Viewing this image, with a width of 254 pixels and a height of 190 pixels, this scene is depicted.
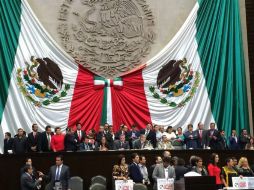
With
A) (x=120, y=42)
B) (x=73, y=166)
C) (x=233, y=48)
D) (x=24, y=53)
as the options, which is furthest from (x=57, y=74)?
(x=233, y=48)

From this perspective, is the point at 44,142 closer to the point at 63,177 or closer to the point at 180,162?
the point at 63,177

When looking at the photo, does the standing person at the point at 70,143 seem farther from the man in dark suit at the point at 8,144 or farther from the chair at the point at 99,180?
the man in dark suit at the point at 8,144

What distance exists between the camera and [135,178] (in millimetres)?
14562

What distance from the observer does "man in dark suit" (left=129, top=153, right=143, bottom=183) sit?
14.6 metres

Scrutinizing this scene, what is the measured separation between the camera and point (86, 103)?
64.4ft

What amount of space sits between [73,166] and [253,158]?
5.29 meters

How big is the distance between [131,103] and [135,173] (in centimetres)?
547

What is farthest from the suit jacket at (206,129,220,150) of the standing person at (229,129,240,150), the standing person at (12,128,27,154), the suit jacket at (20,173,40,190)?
the suit jacket at (20,173,40,190)

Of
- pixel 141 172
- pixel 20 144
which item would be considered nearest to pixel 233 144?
pixel 141 172

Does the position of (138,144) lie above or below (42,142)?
below

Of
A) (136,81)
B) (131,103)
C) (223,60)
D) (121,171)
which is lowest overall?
(121,171)

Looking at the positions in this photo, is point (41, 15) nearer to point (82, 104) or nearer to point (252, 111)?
point (82, 104)

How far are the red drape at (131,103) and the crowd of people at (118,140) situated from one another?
1.57 meters

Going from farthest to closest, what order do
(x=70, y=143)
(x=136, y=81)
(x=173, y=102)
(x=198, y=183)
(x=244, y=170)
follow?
1. (x=173, y=102)
2. (x=136, y=81)
3. (x=70, y=143)
4. (x=244, y=170)
5. (x=198, y=183)
